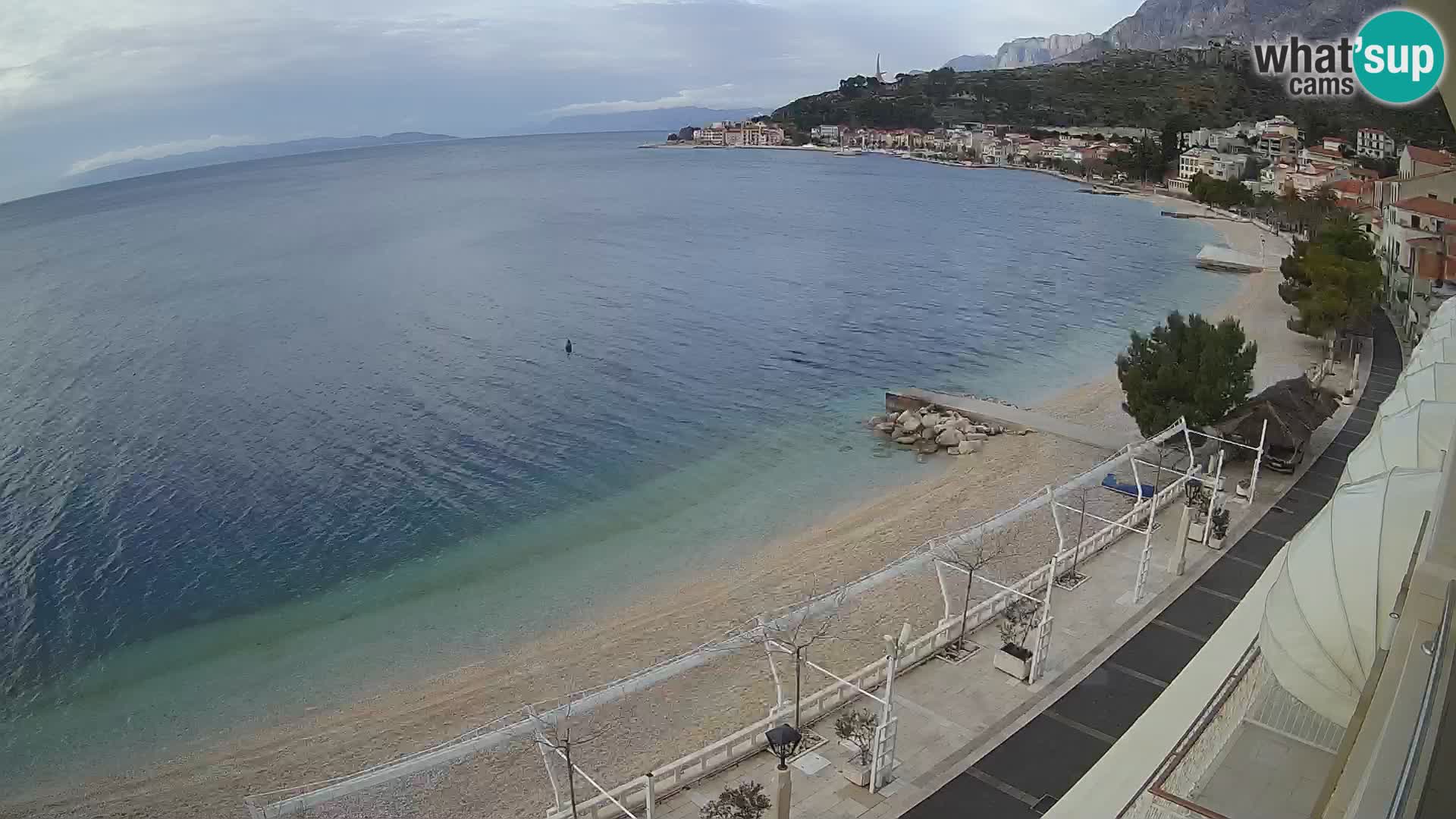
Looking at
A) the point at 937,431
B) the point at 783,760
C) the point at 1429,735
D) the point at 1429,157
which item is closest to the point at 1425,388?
the point at 783,760

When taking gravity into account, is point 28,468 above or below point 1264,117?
below

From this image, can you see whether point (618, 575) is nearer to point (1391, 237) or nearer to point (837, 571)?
point (837, 571)

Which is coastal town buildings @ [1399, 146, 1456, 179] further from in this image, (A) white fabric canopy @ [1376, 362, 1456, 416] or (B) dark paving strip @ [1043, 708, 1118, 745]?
(B) dark paving strip @ [1043, 708, 1118, 745]

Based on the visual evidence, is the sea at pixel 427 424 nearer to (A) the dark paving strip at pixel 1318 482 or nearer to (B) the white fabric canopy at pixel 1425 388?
(A) the dark paving strip at pixel 1318 482

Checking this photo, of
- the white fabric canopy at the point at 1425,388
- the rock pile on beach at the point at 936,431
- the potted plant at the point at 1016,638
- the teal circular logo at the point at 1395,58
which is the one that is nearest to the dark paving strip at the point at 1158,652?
the potted plant at the point at 1016,638

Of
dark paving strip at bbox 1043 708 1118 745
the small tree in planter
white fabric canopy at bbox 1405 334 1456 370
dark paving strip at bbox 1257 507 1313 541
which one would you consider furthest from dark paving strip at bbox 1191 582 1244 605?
A: the small tree in planter

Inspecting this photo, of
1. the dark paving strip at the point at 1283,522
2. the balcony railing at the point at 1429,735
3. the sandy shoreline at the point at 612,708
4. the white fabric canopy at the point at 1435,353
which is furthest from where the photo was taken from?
the dark paving strip at the point at 1283,522

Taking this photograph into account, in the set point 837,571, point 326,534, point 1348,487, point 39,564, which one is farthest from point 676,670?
point 39,564
